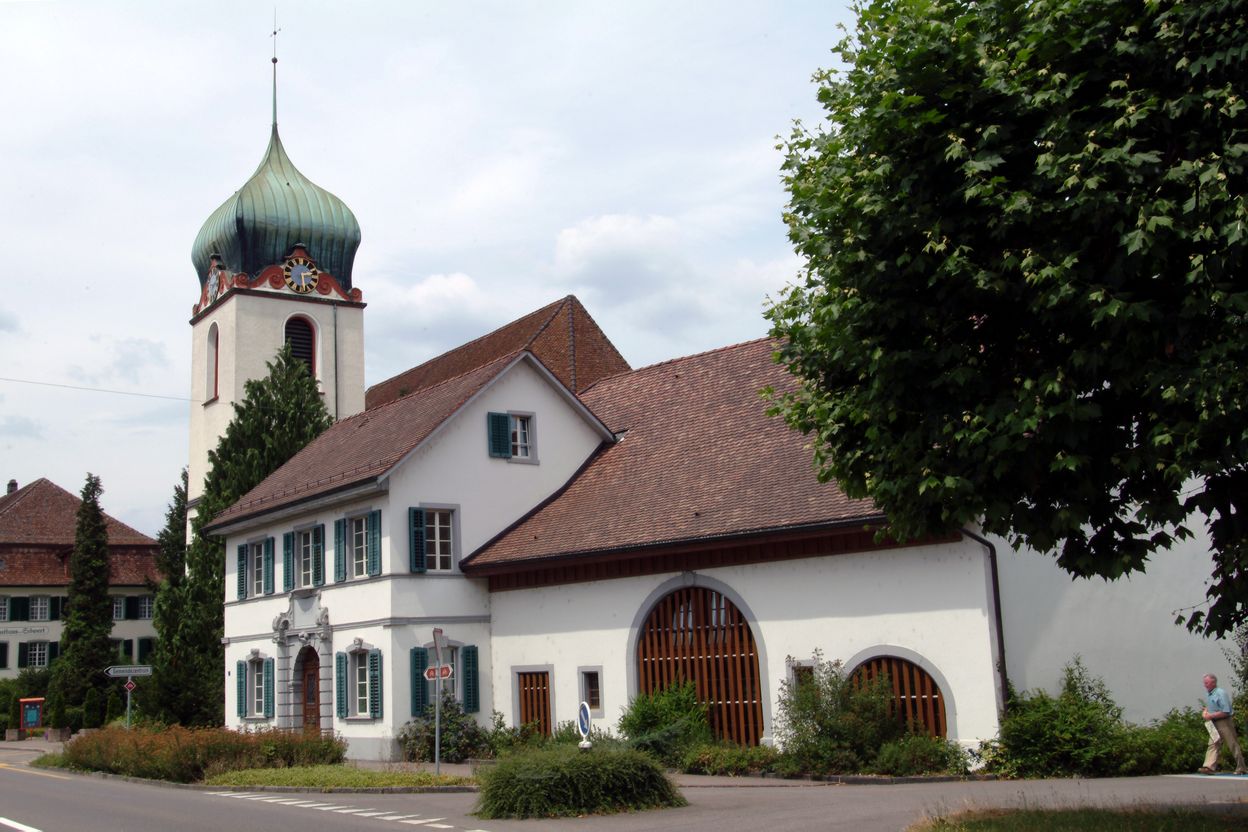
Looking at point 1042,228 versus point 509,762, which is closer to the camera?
point 1042,228

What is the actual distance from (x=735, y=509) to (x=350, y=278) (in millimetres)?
29002

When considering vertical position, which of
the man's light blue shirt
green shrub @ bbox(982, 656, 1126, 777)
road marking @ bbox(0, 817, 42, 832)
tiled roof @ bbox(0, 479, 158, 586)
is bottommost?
road marking @ bbox(0, 817, 42, 832)

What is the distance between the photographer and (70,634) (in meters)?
49.9

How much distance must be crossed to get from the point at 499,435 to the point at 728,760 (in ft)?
33.5

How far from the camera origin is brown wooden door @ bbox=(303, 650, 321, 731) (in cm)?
2991

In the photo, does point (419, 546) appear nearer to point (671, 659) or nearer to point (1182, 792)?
point (671, 659)

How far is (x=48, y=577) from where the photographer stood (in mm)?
60875

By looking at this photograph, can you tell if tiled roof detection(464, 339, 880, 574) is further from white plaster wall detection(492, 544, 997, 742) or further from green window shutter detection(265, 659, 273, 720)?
green window shutter detection(265, 659, 273, 720)

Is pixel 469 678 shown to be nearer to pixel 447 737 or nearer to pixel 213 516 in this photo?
pixel 447 737

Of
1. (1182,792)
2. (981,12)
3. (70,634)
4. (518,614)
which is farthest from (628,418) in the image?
(70,634)

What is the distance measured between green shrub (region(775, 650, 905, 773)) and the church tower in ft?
96.9

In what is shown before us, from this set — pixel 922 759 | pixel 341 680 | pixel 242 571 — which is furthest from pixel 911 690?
pixel 242 571

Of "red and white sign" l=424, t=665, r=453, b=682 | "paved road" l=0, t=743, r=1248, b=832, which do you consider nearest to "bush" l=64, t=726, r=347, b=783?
"paved road" l=0, t=743, r=1248, b=832

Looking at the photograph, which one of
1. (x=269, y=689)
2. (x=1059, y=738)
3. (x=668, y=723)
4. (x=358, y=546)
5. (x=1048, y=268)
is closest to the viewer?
(x=1048, y=268)
